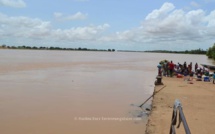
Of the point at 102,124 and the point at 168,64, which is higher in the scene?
the point at 168,64

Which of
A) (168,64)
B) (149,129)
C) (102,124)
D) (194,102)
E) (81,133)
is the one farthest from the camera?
(168,64)

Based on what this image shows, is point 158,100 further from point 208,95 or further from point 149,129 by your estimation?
point 149,129

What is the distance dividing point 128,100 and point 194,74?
12147mm

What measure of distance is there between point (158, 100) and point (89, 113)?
129 inches

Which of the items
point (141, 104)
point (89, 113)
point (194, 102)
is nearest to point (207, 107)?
point (194, 102)

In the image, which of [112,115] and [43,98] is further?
[43,98]

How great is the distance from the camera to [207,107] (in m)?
10.8

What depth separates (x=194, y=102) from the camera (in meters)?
11.8

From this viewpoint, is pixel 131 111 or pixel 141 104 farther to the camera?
pixel 141 104

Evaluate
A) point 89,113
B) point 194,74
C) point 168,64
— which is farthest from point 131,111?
point 194,74

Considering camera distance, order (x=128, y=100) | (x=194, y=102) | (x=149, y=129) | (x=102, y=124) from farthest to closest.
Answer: (x=128, y=100)
(x=194, y=102)
(x=102, y=124)
(x=149, y=129)

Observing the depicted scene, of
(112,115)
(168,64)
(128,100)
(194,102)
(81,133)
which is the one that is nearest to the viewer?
(81,133)

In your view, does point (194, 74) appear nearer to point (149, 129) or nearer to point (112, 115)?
point (112, 115)

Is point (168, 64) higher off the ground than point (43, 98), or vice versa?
point (168, 64)
